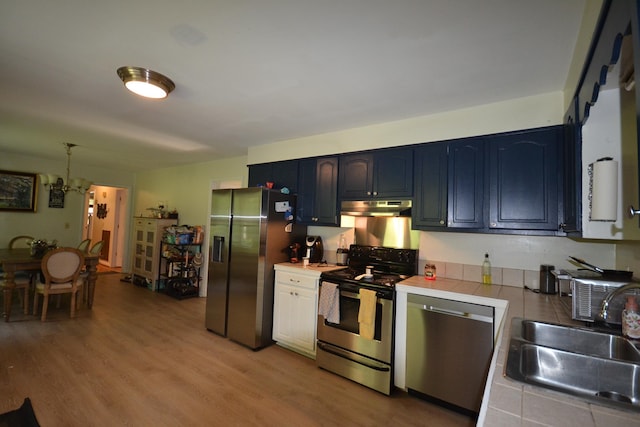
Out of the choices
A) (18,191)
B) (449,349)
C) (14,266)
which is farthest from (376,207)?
(18,191)

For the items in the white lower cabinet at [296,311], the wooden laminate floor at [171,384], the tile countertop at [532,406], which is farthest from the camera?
the white lower cabinet at [296,311]

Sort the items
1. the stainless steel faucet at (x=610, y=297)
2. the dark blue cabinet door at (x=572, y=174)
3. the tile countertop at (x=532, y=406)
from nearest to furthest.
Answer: the tile countertop at (x=532, y=406) → the stainless steel faucet at (x=610, y=297) → the dark blue cabinet door at (x=572, y=174)

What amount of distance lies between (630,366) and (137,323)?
4.56 m

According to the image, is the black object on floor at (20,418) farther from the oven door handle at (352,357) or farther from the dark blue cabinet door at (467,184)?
the dark blue cabinet door at (467,184)

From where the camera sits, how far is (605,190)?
4.69 feet

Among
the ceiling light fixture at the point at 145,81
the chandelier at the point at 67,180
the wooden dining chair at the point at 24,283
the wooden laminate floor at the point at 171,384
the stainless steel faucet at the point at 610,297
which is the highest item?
the ceiling light fixture at the point at 145,81

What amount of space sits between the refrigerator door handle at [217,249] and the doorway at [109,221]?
4702mm

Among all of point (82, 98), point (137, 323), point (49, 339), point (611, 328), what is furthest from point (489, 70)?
point (49, 339)

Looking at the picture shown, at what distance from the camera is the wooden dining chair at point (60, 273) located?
3.68m

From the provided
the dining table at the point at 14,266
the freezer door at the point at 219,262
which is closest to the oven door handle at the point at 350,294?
the freezer door at the point at 219,262

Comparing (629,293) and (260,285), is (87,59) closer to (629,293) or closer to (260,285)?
(260,285)

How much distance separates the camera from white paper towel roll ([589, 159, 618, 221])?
1.42 m

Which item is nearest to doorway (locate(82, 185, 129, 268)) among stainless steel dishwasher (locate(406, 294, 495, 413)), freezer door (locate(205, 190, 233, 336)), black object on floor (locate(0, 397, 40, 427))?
freezer door (locate(205, 190, 233, 336))

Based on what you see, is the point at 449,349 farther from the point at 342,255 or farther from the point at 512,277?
the point at 342,255
